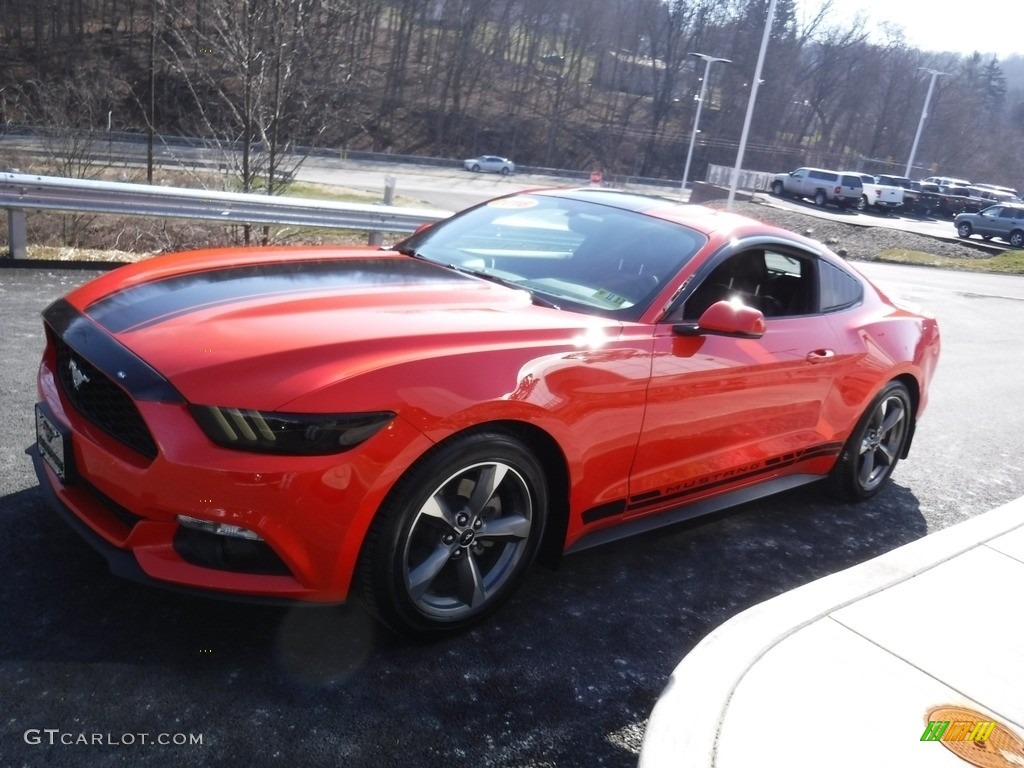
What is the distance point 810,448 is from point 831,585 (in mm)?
1097

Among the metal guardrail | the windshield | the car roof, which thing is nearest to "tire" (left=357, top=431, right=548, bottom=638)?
the windshield

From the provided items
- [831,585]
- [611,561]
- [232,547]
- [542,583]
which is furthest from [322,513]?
[831,585]

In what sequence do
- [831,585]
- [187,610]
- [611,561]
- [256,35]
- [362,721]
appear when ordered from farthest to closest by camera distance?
[256,35], [611,561], [831,585], [187,610], [362,721]

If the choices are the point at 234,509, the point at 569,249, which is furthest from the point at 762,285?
the point at 234,509

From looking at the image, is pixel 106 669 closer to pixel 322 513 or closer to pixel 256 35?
pixel 322 513

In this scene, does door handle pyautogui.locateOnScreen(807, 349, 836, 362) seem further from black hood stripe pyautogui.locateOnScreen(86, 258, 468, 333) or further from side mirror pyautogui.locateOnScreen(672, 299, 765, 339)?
black hood stripe pyautogui.locateOnScreen(86, 258, 468, 333)

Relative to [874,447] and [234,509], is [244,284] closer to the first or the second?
[234,509]

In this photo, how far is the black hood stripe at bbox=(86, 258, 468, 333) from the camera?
2988 mm

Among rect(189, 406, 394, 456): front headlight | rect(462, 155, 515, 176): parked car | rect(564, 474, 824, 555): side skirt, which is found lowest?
rect(462, 155, 515, 176): parked car

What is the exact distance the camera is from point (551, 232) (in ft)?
14.0

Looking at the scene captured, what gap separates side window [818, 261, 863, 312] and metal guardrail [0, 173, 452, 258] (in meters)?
3.51

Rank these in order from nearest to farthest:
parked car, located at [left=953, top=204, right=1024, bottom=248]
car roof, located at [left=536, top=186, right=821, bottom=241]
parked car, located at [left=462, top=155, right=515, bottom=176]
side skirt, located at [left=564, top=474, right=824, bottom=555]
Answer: side skirt, located at [left=564, top=474, right=824, bottom=555], car roof, located at [left=536, top=186, right=821, bottom=241], parked car, located at [left=953, top=204, right=1024, bottom=248], parked car, located at [left=462, top=155, right=515, bottom=176]

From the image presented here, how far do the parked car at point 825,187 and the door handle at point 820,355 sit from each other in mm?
41909

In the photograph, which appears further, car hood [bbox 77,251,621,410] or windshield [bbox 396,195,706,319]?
windshield [bbox 396,195,706,319]
